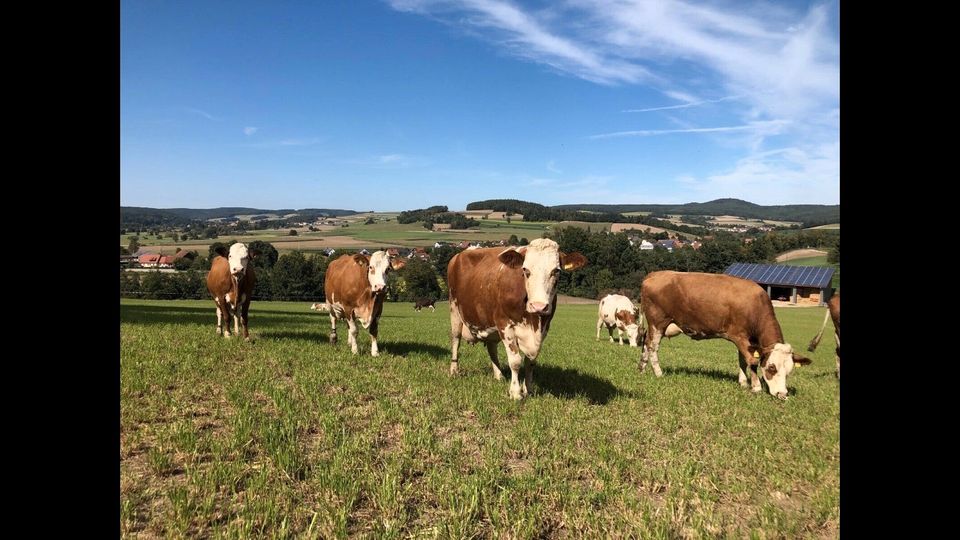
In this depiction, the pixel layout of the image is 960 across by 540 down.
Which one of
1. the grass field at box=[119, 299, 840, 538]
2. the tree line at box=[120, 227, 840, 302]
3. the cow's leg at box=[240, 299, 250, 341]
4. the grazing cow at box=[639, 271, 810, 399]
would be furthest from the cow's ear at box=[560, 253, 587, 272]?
the tree line at box=[120, 227, 840, 302]

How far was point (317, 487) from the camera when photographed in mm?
3656

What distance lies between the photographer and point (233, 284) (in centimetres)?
1180

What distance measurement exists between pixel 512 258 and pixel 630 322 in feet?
50.8

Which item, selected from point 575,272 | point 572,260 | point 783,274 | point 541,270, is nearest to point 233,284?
point 541,270

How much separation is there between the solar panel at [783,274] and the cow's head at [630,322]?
83.0 feet

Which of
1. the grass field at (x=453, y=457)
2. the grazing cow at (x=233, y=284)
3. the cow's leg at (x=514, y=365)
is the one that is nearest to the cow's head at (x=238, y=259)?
the grazing cow at (x=233, y=284)

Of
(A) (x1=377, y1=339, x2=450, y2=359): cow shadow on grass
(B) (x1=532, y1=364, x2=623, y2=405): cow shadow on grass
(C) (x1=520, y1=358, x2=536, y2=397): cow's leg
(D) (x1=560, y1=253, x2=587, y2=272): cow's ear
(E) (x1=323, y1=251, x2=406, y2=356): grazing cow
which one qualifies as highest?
(D) (x1=560, y1=253, x2=587, y2=272): cow's ear

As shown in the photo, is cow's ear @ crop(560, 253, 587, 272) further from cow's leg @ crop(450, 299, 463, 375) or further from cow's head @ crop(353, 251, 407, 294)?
cow's head @ crop(353, 251, 407, 294)

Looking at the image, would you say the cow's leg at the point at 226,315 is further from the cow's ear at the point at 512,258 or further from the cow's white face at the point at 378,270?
the cow's ear at the point at 512,258

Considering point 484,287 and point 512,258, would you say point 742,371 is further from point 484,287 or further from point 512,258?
point 512,258

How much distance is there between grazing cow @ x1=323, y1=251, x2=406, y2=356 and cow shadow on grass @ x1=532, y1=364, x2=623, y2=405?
3.43 m

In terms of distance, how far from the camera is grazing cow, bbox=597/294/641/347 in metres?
20.3
